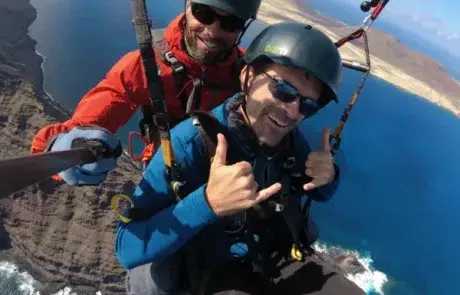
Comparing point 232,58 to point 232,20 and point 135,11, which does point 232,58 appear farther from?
point 135,11

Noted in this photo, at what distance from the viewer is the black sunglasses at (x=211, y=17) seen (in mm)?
3148

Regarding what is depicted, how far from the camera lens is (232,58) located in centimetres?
352

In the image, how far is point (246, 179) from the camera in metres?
1.91

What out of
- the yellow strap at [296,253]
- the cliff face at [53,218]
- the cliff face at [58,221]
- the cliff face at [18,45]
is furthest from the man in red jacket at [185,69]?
the cliff face at [18,45]

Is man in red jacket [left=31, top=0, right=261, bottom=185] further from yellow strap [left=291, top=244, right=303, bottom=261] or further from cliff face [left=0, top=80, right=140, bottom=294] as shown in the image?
cliff face [left=0, top=80, right=140, bottom=294]

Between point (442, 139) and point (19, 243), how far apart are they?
59526 millimetres

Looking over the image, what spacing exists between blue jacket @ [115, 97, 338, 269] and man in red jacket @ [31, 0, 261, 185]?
0.79 meters

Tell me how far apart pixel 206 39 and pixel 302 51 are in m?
1.17

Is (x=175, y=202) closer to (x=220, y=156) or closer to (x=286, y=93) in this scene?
(x=220, y=156)

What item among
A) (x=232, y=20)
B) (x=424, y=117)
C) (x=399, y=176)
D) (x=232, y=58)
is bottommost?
(x=424, y=117)

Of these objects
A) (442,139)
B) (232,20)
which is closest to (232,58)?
(232,20)

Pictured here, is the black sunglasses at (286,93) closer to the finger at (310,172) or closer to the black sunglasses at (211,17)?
the finger at (310,172)

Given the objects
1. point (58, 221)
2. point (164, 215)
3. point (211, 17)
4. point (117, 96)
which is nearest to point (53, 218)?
point (58, 221)

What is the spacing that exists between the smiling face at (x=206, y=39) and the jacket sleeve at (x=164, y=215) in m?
1.23
